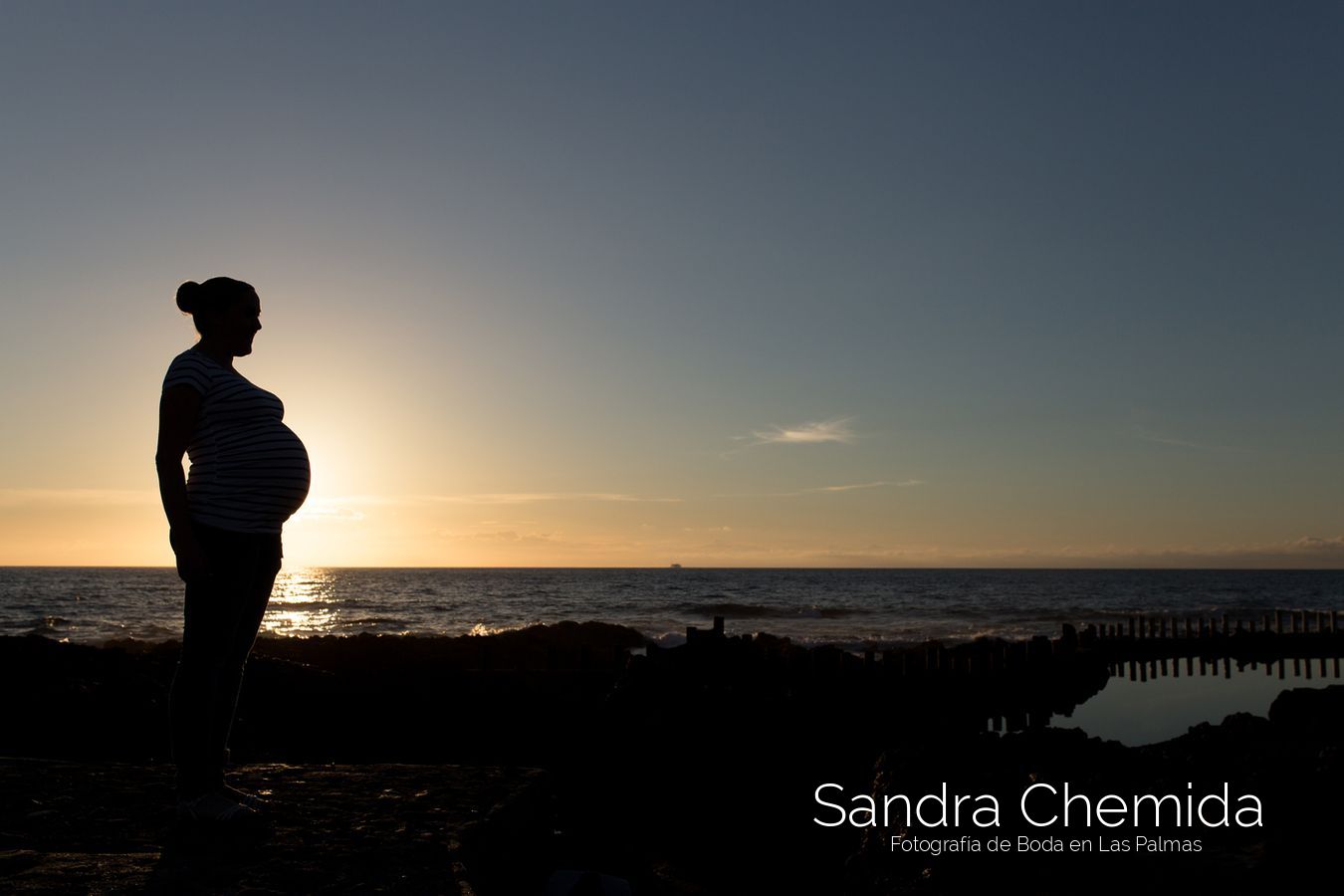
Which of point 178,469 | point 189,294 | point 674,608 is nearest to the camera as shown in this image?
point 178,469

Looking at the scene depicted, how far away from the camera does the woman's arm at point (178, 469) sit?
3818 millimetres

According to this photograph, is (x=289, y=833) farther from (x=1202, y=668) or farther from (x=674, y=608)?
(x=674, y=608)

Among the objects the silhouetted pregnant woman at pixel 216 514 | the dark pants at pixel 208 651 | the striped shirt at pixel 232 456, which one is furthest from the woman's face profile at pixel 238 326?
the dark pants at pixel 208 651

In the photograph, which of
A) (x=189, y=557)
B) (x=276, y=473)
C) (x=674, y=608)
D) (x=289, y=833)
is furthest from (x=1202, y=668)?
(x=674, y=608)

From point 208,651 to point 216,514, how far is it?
57cm

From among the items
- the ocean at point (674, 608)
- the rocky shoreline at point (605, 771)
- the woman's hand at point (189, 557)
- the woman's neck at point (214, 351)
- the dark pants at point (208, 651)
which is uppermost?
the woman's neck at point (214, 351)

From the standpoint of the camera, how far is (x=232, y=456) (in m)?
4.06

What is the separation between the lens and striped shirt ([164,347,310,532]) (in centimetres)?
402

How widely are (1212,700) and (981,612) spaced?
4170 centimetres

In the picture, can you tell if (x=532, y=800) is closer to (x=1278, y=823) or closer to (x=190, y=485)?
(x=190, y=485)

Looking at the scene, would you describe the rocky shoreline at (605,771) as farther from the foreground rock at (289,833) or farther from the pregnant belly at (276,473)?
the pregnant belly at (276,473)

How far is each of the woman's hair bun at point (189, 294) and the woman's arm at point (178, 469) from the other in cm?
46

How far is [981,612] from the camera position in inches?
2411

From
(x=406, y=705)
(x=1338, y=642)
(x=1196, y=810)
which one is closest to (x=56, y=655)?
(x=406, y=705)
